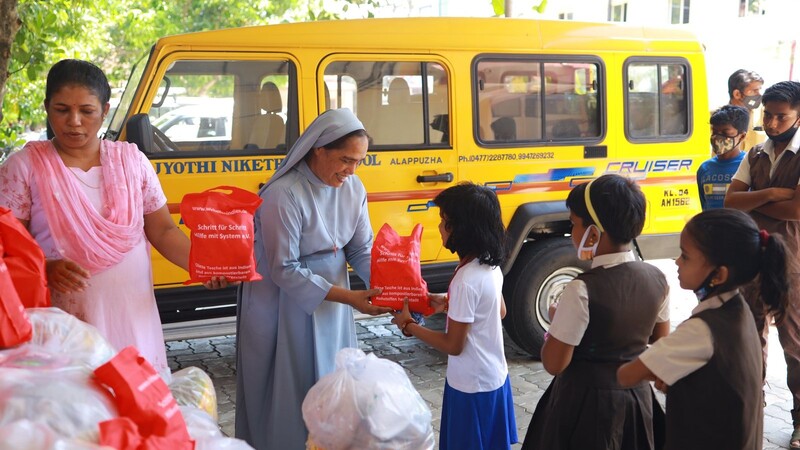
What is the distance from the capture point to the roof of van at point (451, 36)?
5094 mm

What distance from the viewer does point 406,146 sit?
5461 mm

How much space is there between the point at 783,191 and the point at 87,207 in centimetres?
327

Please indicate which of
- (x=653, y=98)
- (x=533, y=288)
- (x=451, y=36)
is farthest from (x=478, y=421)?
(x=653, y=98)

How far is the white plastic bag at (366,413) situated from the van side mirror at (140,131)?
10.0 ft

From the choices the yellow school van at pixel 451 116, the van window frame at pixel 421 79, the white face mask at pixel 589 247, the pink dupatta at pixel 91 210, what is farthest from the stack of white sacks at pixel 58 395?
the van window frame at pixel 421 79

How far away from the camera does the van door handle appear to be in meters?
5.46

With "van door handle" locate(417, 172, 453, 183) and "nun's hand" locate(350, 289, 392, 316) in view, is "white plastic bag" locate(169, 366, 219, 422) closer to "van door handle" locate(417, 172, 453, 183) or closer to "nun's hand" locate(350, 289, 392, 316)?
"nun's hand" locate(350, 289, 392, 316)

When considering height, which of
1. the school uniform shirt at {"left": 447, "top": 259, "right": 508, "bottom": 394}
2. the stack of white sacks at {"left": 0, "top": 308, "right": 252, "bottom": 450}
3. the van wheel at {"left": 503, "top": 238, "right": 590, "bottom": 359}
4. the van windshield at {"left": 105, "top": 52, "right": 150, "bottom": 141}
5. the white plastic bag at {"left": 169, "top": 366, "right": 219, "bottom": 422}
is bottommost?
the van wheel at {"left": 503, "top": 238, "right": 590, "bottom": 359}

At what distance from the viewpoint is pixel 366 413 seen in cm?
196

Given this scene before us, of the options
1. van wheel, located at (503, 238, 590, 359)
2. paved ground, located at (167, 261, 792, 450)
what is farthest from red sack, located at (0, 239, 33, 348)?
van wheel, located at (503, 238, 590, 359)

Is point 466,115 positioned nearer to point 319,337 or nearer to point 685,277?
point 319,337

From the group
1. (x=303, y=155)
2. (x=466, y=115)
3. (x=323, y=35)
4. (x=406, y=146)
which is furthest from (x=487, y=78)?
(x=303, y=155)

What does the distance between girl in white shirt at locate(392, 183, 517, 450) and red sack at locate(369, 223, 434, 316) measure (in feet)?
0.17

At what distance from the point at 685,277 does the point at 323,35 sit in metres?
3.57
